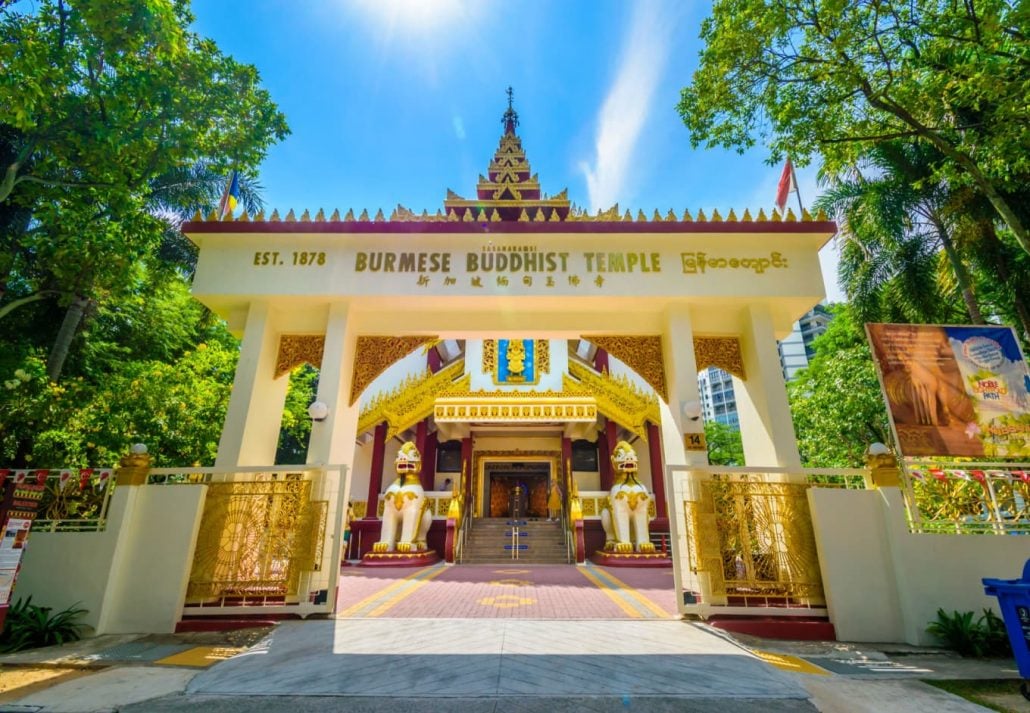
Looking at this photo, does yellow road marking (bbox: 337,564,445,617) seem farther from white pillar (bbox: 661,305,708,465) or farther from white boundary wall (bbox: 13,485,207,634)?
white pillar (bbox: 661,305,708,465)

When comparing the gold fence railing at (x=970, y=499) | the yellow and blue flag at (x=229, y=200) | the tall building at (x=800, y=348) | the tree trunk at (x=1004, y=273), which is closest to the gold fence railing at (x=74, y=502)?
the yellow and blue flag at (x=229, y=200)

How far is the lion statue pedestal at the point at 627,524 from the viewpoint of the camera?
36.3 ft

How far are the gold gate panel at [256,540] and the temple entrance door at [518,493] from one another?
38.3 feet

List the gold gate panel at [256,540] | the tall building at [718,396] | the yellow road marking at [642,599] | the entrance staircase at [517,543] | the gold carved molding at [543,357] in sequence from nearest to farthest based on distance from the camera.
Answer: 1. the gold gate panel at [256,540]
2. the yellow road marking at [642,599]
3. the entrance staircase at [517,543]
4. the gold carved molding at [543,357]
5. the tall building at [718,396]

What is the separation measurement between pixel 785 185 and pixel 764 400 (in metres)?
3.31

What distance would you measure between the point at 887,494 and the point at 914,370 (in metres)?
1.73

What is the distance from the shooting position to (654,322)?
7.26 meters

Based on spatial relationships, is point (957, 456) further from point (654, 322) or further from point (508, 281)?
point (508, 281)

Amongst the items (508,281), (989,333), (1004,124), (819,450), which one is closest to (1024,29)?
(1004,124)

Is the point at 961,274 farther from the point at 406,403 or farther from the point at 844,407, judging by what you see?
the point at 406,403

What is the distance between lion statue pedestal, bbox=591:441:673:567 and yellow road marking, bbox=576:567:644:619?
115 centimetres

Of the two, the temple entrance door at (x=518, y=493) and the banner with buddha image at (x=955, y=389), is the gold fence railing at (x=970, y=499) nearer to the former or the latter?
the banner with buddha image at (x=955, y=389)

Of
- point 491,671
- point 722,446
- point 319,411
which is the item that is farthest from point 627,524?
point 722,446

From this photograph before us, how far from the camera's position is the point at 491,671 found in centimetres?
331
